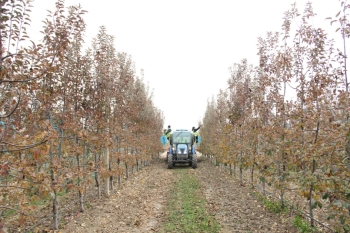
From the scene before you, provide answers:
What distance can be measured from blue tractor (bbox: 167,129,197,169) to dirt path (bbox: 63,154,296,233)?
29.7ft

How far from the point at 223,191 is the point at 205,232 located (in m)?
5.16

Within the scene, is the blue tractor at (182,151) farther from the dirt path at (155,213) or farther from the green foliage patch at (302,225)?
the green foliage patch at (302,225)

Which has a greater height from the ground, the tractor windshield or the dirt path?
the tractor windshield

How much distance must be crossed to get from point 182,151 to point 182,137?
5.51 feet

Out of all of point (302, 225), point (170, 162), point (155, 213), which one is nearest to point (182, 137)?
point (170, 162)

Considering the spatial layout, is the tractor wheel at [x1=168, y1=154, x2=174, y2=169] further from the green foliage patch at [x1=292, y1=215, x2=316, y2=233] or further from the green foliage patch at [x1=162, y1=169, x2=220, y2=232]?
the green foliage patch at [x1=292, y1=215, x2=316, y2=233]

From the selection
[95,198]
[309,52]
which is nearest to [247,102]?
[309,52]

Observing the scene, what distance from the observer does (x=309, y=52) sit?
642 cm

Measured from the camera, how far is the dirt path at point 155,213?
6.74m

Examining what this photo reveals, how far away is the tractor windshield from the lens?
2233cm

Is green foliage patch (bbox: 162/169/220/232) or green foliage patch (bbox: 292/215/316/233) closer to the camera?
green foliage patch (bbox: 292/215/316/233)

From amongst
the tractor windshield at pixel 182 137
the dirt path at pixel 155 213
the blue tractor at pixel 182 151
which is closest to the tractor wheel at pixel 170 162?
the blue tractor at pixel 182 151

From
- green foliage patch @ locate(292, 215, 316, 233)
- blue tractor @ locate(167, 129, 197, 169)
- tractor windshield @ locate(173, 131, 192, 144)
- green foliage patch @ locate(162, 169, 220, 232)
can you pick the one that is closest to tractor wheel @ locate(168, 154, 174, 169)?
blue tractor @ locate(167, 129, 197, 169)

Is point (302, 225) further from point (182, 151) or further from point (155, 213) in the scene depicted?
point (182, 151)
